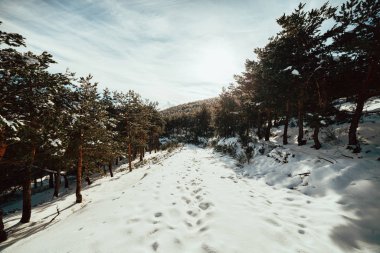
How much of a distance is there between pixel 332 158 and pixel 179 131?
95994mm

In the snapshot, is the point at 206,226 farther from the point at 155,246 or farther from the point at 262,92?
the point at 262,92

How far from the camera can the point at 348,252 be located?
381 cm

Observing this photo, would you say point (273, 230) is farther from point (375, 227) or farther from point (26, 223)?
point (26, 223)

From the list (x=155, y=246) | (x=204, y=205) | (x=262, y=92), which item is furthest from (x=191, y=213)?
(x=262, y=92)

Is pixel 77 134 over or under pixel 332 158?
over

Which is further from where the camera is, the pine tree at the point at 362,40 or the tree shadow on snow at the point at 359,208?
the pine tree at the point at 362,40

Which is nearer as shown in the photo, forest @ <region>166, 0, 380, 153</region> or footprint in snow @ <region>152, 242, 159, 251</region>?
footprint in snow @ <region>152, 242, 159, 251</region>

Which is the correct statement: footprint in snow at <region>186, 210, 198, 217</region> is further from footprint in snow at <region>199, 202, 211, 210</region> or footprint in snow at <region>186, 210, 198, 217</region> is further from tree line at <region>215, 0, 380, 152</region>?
tree line at <region>215, 0, 380, 152</region>

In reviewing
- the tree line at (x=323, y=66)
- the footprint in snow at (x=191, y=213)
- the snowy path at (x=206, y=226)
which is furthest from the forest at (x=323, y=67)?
the footprint in snow at (x=191, y=213)

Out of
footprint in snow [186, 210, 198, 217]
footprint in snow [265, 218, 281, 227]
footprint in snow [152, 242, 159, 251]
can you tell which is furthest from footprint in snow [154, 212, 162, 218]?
footprint in snow [265, 218, 281, 227]

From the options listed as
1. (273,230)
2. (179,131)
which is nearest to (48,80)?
(273,230)

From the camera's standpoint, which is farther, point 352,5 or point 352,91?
point 352,91

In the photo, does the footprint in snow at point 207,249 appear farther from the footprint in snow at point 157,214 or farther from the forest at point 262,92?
the forest at point 262,92

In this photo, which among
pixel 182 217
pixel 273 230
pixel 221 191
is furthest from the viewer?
pixel 221 191
